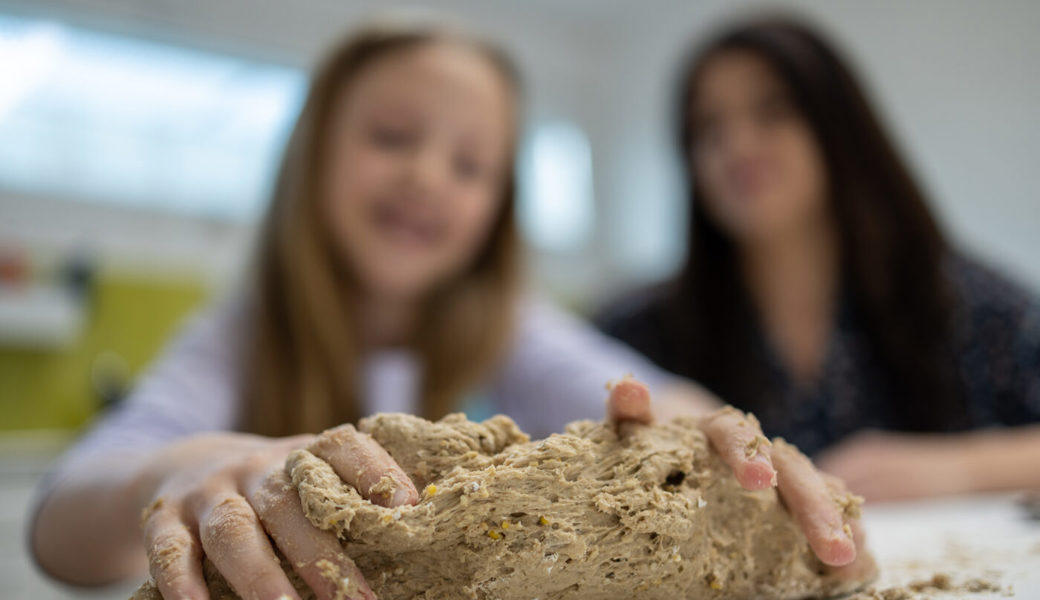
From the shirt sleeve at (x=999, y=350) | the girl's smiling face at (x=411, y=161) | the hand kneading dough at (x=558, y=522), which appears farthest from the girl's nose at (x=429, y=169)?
the shirt sleeve at (x=999, y=350)

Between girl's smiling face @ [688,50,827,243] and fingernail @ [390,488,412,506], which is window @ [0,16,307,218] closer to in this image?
girl's smiling face @ [688,50,827,243]

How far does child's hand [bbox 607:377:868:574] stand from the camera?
1.20 feet

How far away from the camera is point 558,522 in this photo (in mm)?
358

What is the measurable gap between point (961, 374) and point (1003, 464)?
36cm

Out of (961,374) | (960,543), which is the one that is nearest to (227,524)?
(960,543)

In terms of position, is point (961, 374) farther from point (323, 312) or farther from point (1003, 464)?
point (323, 312)

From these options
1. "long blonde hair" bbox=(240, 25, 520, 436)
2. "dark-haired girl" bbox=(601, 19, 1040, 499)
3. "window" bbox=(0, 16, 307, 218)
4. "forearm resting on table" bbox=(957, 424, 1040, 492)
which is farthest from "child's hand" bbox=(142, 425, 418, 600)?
"window" bbox=(0, 16, 307, 218)

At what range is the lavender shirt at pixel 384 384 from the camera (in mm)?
738

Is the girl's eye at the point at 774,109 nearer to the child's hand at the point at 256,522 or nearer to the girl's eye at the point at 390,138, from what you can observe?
the girl's eye at the point at 390,138

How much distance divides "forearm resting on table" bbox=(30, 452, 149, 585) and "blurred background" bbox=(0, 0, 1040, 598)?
3.82 ft

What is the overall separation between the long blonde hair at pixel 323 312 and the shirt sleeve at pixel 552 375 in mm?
54

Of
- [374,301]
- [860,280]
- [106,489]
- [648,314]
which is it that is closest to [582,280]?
[648,314]

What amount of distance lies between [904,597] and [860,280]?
3.44 ft

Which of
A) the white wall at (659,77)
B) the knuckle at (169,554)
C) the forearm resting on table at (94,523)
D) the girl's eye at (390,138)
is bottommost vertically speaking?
the forearm resting on table at (94,523)
